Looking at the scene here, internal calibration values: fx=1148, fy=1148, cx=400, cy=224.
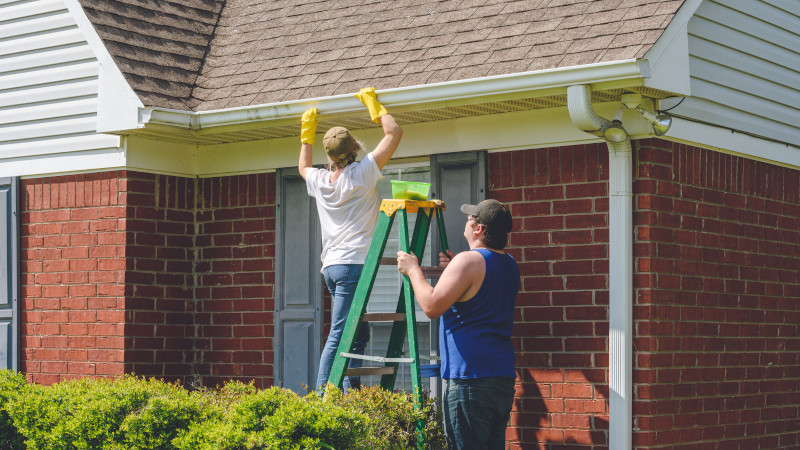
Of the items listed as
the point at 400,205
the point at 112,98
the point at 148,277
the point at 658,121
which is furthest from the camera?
the point at 148,277

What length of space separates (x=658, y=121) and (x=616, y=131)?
273 millimetres

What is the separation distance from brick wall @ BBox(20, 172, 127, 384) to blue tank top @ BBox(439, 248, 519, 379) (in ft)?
11.4

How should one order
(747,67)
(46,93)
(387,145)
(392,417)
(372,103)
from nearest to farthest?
(392,417), (387,145), (372,103), (747,67), (46,93)

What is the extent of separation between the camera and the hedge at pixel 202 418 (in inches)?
250

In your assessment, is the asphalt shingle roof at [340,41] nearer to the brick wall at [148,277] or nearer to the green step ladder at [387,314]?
the brick wall at [148,277]

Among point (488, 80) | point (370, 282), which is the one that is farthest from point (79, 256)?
point (488, 80)

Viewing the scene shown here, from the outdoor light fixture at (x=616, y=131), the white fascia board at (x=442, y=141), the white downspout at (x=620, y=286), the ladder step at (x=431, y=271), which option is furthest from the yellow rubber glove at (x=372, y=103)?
the outdoor light fixture at (x=616, y=131)

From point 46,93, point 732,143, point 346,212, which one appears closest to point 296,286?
point 346,212

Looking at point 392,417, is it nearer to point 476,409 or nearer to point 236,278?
point 476,409

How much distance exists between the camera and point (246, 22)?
984 centimetres

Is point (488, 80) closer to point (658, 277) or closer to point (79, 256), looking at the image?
point (658, 277)

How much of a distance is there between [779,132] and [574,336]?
103 inches

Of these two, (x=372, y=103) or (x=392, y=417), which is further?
(x=372, y=103)

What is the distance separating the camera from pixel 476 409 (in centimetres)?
625
